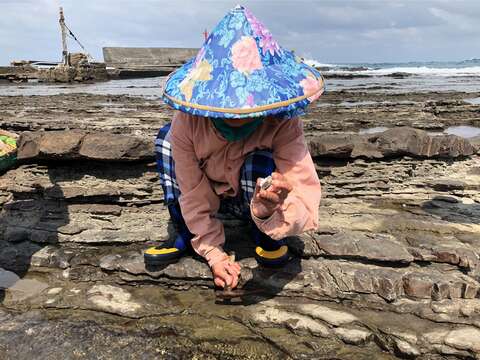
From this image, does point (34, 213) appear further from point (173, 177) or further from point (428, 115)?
point (428, 115)

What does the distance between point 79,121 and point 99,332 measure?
8008 mm

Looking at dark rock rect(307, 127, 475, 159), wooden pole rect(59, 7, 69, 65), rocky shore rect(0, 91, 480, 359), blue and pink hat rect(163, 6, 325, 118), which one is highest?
wooden pole rect(59, 7, 69, 65)

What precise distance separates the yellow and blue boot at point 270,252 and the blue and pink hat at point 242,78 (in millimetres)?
678

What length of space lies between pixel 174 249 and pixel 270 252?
502 millimetres

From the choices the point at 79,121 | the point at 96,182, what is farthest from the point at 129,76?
the point at 96,182

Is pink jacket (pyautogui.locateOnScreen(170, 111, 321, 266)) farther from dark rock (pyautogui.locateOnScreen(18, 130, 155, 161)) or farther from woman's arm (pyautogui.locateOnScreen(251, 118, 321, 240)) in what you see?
dark rock (pyautogui.locateOnScreen(18, 130, 155, 161))

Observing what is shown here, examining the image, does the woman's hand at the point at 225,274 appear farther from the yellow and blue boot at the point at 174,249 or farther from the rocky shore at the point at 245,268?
the yellow and blue boot at the point at 174,249

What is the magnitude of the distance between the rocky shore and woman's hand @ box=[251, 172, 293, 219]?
1.59 feet

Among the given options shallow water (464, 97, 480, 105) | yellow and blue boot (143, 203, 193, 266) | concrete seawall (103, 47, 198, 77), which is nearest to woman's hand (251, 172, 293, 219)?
yellow and blue boot (143, 203, 193, 266)

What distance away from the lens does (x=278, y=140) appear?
1.93 meters

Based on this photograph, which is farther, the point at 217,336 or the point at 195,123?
the point at 195,123

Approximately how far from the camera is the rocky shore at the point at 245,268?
1.73 m

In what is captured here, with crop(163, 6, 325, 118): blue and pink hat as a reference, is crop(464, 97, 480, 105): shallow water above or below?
below

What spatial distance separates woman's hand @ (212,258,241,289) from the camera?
201 cm
